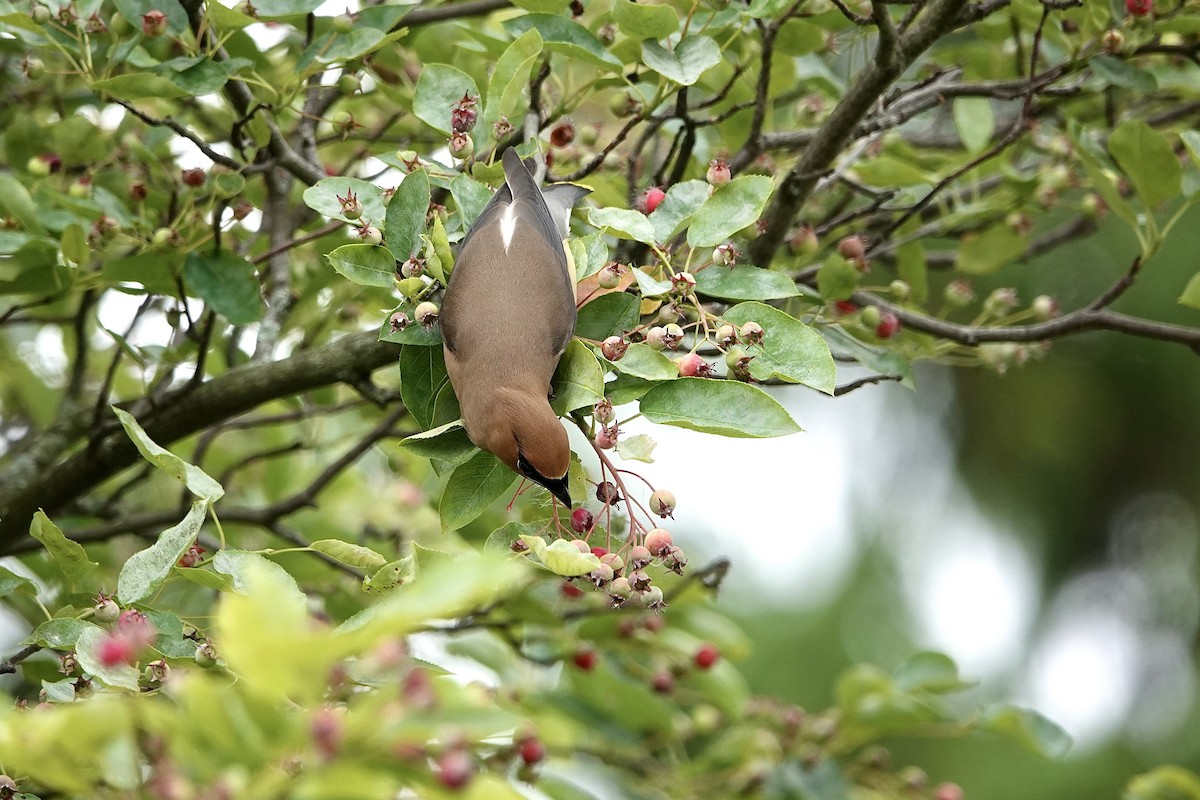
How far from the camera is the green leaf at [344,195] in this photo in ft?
7.09

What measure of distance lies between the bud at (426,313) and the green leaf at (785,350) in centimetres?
47

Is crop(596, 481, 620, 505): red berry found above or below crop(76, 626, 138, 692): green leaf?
above

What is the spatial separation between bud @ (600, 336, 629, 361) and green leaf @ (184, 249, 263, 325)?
0.98 m

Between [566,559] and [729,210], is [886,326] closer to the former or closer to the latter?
[729,210]

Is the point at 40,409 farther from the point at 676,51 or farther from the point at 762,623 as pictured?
the point at 762,623

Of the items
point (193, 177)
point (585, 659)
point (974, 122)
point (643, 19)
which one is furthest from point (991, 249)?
point (193, 177)

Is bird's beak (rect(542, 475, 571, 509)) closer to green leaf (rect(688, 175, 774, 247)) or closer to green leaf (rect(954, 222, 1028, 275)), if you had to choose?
green leaf (rect(688, 175, 774, 247))

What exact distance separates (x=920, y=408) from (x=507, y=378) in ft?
→ 25.0

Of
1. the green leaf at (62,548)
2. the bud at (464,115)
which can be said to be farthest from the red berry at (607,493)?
the green leaf at (62,548)

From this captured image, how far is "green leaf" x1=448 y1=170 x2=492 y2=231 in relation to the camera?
2143 millimetres

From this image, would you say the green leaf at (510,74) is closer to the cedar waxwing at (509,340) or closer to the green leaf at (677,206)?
the cedar waxwing at (509,340)

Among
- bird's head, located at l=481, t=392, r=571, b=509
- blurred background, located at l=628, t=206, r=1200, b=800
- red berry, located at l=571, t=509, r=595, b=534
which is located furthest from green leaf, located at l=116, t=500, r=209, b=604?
blurred background, located at l=628, t=206, r=1200, b=800

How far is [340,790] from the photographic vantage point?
103 centimetres

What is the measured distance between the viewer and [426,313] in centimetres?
205
